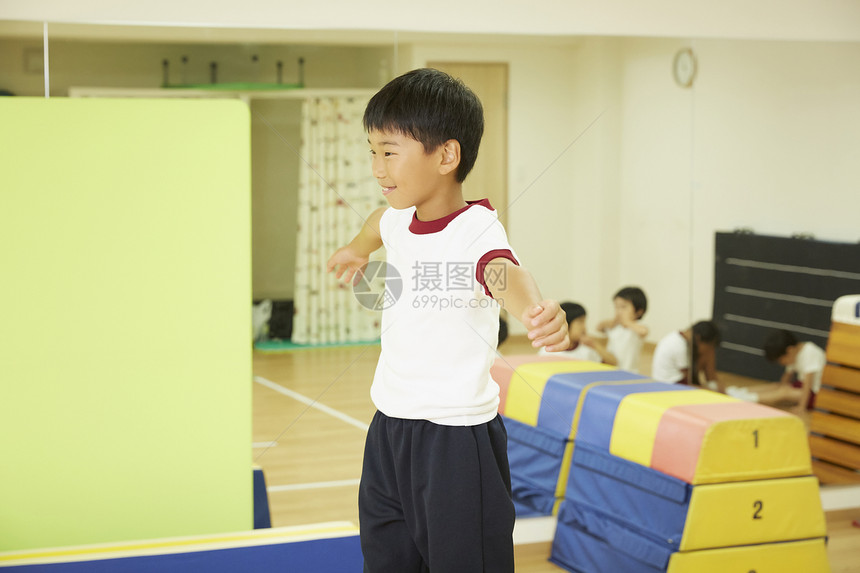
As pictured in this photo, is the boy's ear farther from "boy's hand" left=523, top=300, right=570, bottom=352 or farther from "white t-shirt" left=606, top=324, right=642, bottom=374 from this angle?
"white t-shirt" left=606, top=324, right=642, bottom=374

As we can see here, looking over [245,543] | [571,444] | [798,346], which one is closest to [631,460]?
[571,444]

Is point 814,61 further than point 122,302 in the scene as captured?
Yes

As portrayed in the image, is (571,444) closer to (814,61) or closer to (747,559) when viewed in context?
(747,559)

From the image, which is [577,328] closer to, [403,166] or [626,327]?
[626,327]

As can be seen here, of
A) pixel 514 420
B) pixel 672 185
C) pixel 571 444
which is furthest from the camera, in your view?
pixel 672 185

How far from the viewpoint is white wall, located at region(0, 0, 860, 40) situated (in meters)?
2.62

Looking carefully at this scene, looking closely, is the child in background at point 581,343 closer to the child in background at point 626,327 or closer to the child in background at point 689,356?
the child in background at point 626,327

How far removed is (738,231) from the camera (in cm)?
324

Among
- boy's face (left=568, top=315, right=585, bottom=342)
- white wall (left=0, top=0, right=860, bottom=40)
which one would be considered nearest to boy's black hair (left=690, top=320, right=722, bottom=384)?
boy's face (left=568, top=315, right=585, bottom=342)

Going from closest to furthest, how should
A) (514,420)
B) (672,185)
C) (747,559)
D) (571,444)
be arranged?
(747,559), (571,444), (514,420), (672,185)

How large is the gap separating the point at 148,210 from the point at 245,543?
0.63 m

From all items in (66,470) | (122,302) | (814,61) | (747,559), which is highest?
(814,61)

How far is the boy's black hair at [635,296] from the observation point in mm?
3137

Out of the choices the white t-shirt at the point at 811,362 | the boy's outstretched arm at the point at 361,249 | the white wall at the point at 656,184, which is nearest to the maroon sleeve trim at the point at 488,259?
the boy's outstretched arm at the point at 361,249
